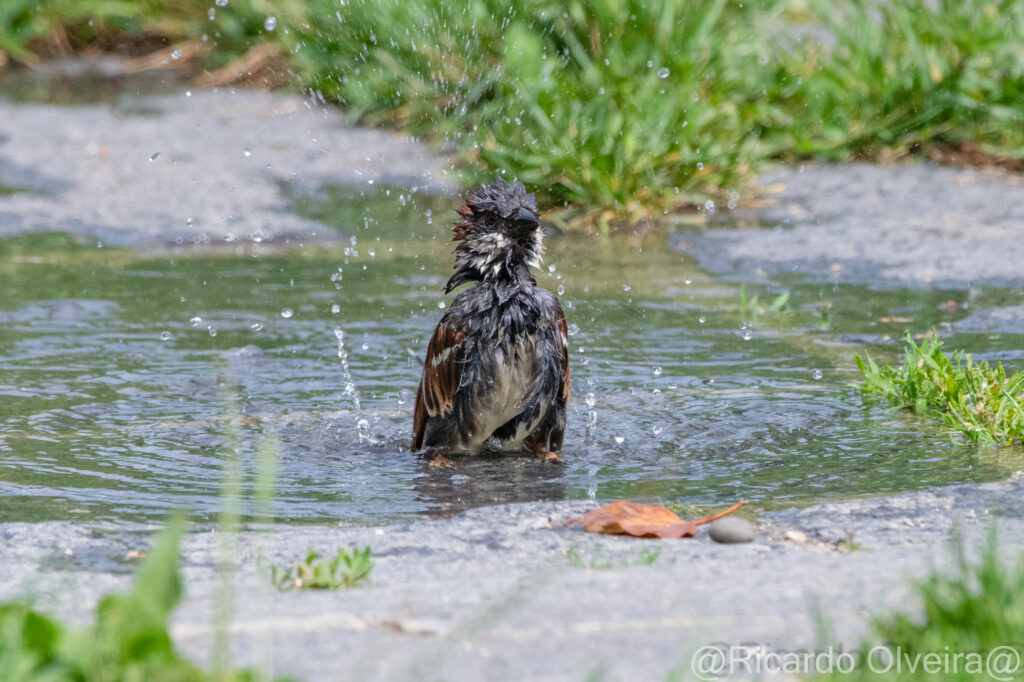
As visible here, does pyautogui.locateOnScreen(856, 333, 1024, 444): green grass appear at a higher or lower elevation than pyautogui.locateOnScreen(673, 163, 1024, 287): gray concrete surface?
lower

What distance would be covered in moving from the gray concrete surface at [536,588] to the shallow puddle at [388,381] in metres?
0.46

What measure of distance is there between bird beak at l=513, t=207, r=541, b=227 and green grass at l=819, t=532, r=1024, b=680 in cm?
224

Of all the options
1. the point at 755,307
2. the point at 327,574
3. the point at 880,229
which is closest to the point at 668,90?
the point at 880,229

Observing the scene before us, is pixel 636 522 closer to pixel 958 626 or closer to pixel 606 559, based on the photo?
pixel 606 559

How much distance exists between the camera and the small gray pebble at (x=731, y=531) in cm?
309

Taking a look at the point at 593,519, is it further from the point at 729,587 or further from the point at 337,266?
the point at 337,266

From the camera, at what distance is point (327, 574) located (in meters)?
2.67

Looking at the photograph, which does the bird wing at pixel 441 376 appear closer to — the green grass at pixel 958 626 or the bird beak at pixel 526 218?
the bird beak at pixel 526 218

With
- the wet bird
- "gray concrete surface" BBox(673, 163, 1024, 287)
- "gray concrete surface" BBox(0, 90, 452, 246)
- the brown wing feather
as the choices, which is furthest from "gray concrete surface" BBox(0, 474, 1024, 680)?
"gray concrete surface" BBox(0, 90, 452, 246)

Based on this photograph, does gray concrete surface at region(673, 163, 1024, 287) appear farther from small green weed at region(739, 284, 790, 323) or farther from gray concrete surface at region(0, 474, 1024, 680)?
gray concrete surface at region(0, 474, 1024, 680)

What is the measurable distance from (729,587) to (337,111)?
837cm

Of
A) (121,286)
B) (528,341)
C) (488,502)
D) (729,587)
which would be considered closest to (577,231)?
(121,286)

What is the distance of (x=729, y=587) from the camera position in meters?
2.56

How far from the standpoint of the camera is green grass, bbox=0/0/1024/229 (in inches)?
301
